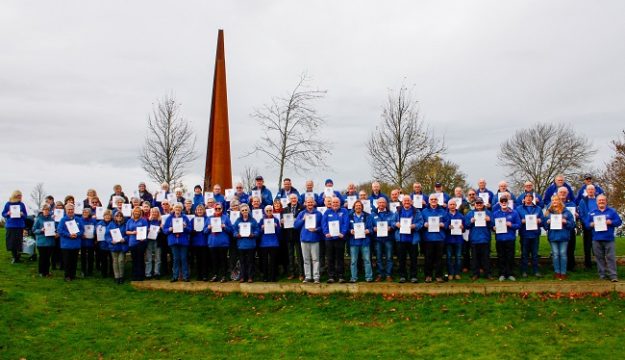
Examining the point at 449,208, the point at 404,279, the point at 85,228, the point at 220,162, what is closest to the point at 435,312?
the point at 404,279

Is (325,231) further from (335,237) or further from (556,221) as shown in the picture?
(556,221)

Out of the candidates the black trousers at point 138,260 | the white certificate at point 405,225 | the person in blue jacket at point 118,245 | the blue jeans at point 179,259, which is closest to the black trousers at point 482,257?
the white certificate at point 405,225

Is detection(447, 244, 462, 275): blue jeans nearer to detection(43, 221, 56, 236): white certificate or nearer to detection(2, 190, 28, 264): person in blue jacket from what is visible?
detection(43, 221, 56, 236): white certificate

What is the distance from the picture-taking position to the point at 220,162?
2178cm

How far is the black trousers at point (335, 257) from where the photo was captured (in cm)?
1362

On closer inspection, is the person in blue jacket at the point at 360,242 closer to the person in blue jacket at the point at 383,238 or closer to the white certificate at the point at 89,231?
the person in blue jacket at the point at 383,238

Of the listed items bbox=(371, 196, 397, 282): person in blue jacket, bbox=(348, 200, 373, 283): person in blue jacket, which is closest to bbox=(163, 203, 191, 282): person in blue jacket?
bbox=(348, 200, 373, 283): person in blue jacket

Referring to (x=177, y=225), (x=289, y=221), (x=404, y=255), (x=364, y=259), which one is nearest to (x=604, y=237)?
(x=404, y=255)

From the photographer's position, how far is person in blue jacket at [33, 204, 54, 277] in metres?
15.2

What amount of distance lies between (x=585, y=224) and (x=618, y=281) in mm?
1736

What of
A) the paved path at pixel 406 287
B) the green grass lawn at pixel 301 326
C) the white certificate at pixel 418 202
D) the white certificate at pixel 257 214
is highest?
the white certificate at pixel 418 202

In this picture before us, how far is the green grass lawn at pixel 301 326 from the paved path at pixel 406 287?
0.80ft

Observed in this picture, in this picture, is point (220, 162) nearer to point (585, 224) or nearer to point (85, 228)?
point (85, 228)

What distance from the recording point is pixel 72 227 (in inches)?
586
